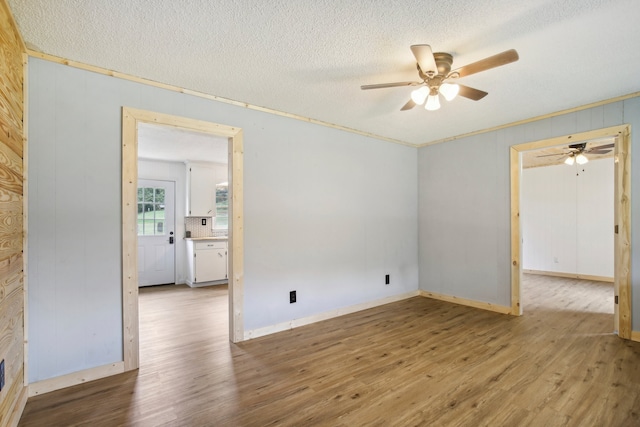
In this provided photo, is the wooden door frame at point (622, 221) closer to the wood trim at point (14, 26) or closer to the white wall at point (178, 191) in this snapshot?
the wood trim at point (14, 26)

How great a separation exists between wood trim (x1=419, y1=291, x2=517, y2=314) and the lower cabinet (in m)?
3.75

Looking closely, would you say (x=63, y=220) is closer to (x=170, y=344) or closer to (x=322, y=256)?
(x=170, y=344)

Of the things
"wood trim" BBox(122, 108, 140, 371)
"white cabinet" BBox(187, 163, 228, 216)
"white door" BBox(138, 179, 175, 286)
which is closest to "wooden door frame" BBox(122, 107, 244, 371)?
"wood trim" BBox(122, 108, 140, 371)

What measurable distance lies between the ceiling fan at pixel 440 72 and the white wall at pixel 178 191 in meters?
5.00

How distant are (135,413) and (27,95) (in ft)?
7.58

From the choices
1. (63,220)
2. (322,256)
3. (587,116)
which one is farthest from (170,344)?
(587,116)

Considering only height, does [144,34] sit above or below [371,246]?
above

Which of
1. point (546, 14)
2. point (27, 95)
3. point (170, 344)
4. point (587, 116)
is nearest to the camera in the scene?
point (546, 14)

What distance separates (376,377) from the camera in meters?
2.36

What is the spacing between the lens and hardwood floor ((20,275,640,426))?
1892 millimetres

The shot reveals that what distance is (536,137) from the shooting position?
12.1 feet

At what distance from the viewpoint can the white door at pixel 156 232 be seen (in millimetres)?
5746

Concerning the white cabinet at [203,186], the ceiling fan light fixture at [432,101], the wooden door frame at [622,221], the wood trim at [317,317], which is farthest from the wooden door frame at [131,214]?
the wooden door frame at [622,221]

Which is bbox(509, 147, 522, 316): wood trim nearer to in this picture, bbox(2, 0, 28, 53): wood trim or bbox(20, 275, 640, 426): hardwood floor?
bbox(20, 275, 640, 426): hardwood floor
